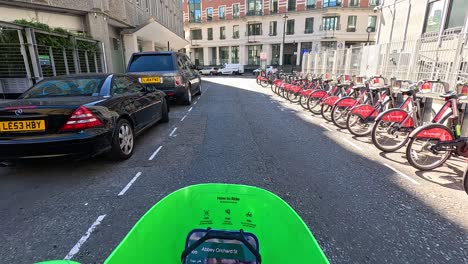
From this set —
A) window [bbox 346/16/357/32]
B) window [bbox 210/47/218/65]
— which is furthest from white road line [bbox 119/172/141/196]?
window [bbox 210/47/218/65]

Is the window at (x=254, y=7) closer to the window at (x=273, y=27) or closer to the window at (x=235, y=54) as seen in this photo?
the window at (x=273, y=27)

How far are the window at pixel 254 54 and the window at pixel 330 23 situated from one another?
1161 cm

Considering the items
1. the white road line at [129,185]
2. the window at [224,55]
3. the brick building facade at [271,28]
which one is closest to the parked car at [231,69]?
the brick building facade at [271,28]

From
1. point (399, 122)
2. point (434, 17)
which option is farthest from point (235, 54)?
point (399, 122)

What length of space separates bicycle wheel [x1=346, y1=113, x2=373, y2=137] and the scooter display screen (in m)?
5.30

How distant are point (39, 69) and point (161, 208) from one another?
10.7m

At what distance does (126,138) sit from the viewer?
14.7 feet

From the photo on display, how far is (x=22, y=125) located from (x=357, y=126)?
6.35 meters

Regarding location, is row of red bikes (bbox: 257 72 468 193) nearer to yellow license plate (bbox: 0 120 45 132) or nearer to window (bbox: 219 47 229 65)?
yellow license plate (bbox: 0 120 45 132)

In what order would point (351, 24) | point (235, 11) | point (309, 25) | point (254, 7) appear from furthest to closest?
point (235, 11) < point (254, 7) < point (309, 25) < point (351, 24)

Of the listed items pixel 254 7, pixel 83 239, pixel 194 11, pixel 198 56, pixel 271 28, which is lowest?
pixel 83 239

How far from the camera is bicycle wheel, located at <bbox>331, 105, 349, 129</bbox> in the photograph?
6.60 metres

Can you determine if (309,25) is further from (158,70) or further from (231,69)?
(158,70)

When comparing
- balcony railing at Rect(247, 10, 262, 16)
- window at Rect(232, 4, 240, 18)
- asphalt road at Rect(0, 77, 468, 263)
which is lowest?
asphalt road at Rect(0, 77, 468, 263)
